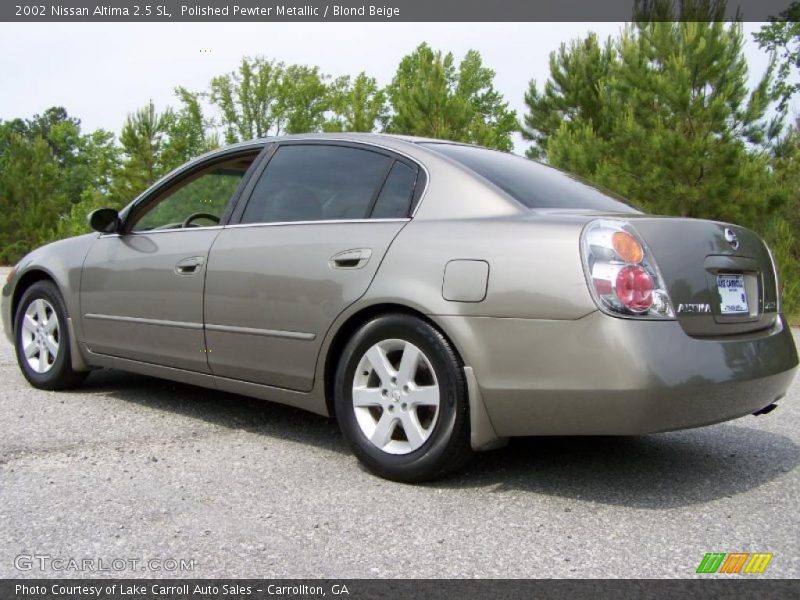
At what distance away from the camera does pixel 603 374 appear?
2.96m

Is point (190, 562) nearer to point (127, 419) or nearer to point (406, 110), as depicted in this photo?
point (127, 419)

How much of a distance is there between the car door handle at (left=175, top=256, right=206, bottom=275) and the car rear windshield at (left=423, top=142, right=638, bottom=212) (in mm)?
1320

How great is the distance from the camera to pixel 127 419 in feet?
14.8

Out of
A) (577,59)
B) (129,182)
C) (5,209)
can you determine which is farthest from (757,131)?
(5,209)

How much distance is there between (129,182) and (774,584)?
108 ft

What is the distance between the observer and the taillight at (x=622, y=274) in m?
2.97

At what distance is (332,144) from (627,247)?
1721mm

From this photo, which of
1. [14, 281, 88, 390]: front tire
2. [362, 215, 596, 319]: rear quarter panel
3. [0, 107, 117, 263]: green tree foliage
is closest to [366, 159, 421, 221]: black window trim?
[362, 215, 596, 319]: rear quarter panel

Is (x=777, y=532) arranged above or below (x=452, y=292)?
below

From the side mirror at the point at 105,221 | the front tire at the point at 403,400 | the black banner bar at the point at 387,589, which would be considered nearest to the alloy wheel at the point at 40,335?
the side mirror at the point at 105,221

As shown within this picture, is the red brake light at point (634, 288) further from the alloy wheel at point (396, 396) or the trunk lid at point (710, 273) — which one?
the alloy wheel at point (396, 396)

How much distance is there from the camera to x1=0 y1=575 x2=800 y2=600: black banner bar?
7.70 ft

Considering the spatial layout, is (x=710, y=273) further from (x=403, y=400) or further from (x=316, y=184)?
(x=316, y=184)

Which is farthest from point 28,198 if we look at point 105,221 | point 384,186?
point 384,186
